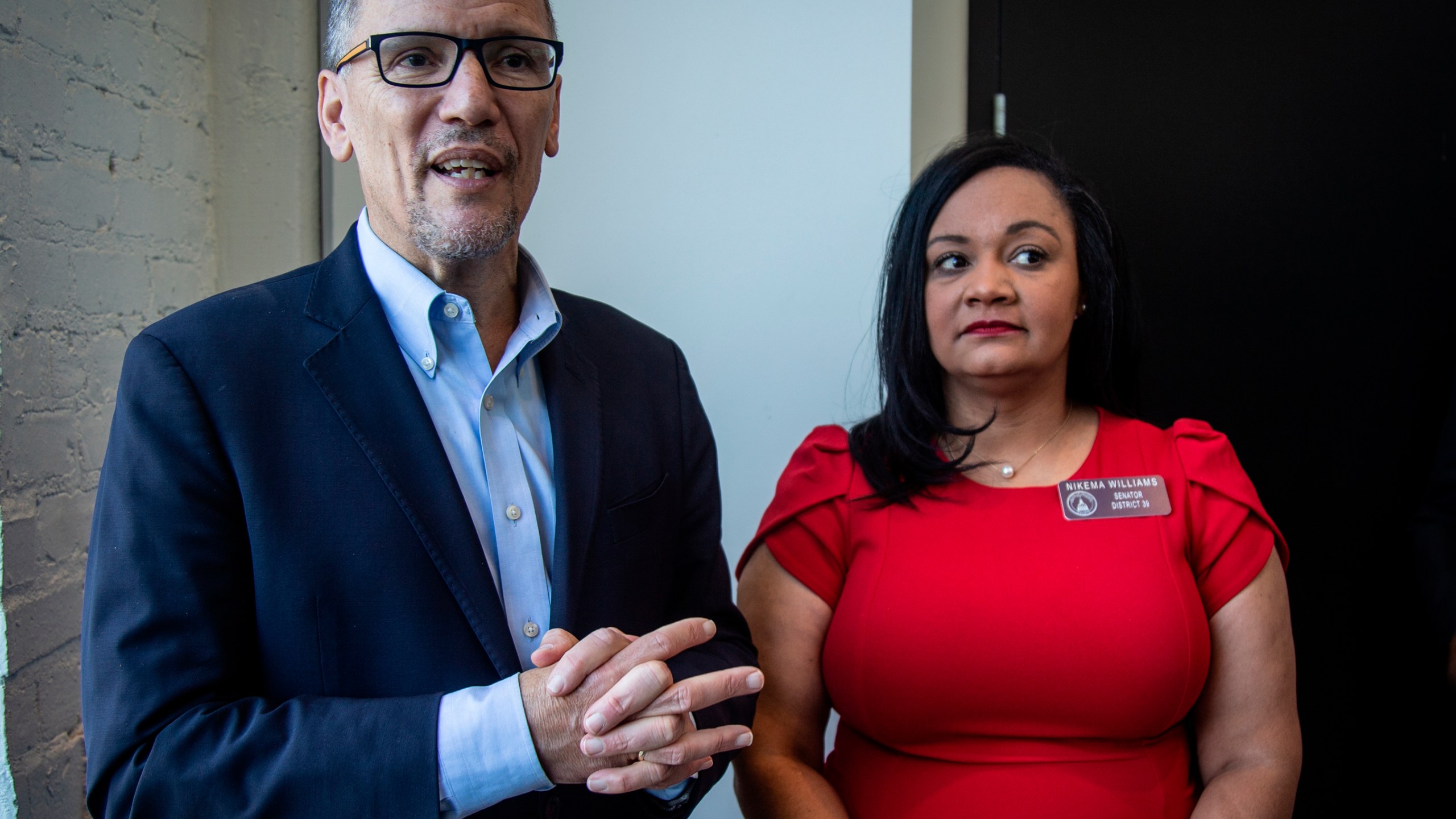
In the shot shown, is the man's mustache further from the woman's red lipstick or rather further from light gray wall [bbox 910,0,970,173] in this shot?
light gray wall [bbox 910,0,970,173]

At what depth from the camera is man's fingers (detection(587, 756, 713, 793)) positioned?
3.37 ft

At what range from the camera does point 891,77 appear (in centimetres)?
212

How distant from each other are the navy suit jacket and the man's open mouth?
168 mm

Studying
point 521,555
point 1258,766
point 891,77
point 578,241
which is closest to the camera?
point 521,555

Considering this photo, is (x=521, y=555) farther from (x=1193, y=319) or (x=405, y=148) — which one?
(x=1193, y=319)

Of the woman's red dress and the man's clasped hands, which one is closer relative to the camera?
the man's clasped hands

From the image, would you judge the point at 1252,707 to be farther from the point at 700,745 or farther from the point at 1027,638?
the point at 700,745

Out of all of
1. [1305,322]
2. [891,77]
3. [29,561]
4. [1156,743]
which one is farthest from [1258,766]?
[29,561]

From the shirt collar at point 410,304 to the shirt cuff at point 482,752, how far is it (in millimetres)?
437

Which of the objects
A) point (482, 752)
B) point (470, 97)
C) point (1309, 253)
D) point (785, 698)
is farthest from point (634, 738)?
point (1309, 253)

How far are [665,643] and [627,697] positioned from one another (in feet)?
0.32

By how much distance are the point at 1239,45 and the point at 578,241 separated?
65.6 inches

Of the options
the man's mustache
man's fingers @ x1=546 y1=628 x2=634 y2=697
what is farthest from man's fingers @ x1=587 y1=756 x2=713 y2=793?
the man's mustache

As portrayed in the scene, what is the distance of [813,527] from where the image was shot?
62.9 inches
